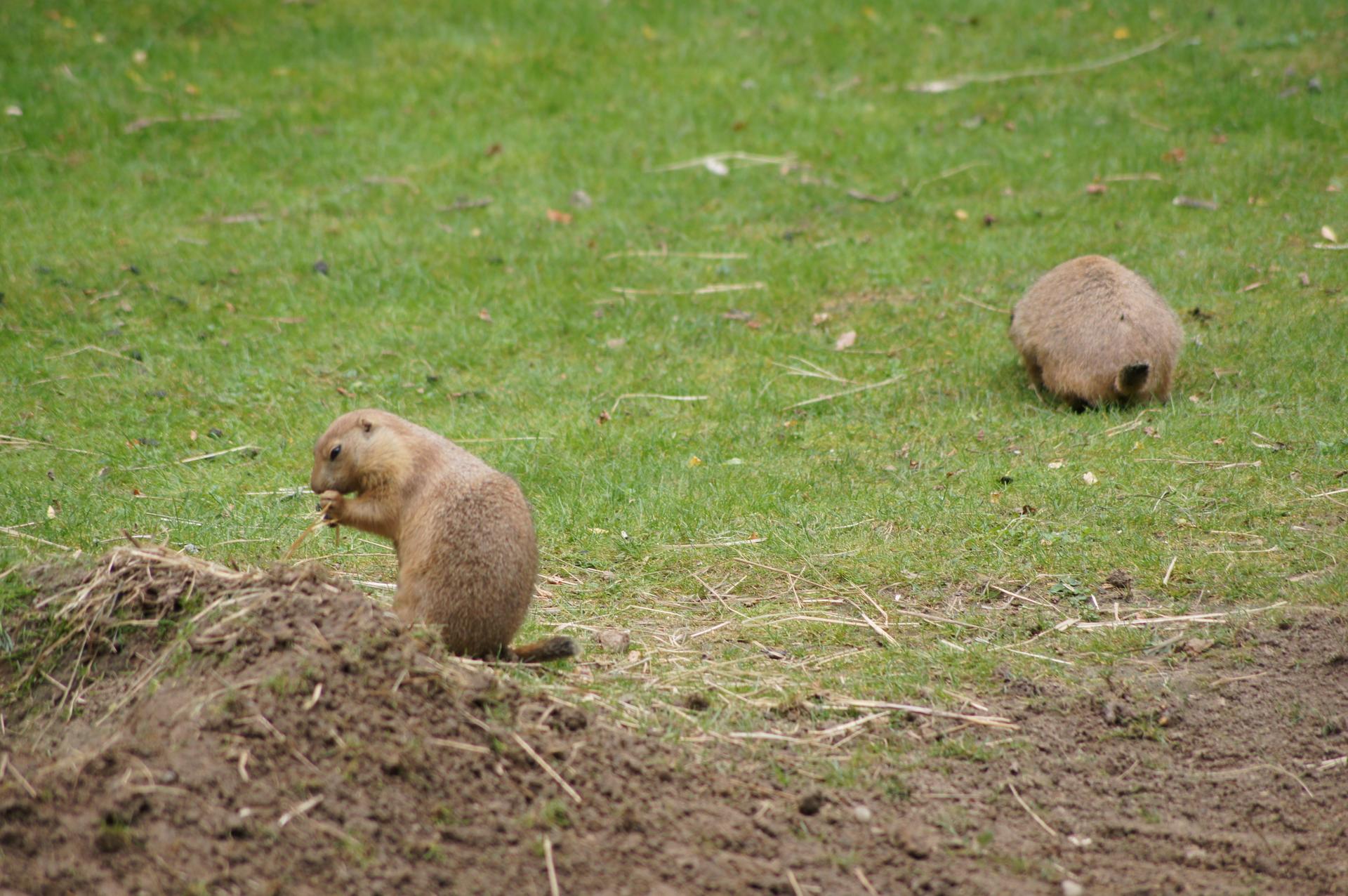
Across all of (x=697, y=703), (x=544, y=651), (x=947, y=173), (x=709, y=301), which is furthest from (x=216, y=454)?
(x=947, y=173)

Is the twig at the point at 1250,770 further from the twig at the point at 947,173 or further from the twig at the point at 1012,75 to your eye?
the twig at the point at 1012,75

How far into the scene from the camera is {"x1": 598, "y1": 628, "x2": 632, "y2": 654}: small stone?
198 inches

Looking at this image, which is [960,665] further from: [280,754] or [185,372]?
[185,372]

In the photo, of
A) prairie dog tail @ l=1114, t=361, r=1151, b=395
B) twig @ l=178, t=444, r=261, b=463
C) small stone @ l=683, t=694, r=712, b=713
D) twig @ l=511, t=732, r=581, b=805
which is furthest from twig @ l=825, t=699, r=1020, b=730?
twig @ l=178, t=444, r=261, b=463

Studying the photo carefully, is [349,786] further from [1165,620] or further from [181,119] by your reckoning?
[181,119]

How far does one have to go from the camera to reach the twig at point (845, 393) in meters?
7.96

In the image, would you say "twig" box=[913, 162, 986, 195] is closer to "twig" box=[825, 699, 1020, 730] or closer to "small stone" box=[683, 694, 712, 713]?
"twig" box=[825, 699, 1020, 730]

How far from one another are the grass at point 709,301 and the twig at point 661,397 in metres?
0.05

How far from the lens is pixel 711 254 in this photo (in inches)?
406

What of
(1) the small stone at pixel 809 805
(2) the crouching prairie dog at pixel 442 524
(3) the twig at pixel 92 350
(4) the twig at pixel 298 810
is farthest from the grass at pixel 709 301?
(4) the twig at pixel 298 810

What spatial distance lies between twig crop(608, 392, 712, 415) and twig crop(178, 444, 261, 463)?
2.28 m

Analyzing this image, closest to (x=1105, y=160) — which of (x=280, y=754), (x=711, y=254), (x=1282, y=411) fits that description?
(x=711, y=254)

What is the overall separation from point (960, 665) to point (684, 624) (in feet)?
4.00

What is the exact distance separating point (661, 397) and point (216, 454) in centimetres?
285
